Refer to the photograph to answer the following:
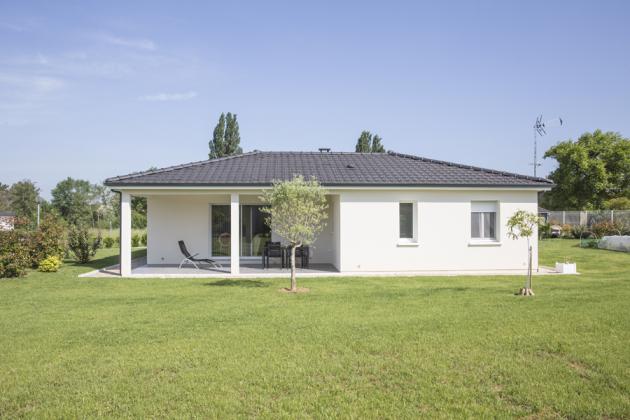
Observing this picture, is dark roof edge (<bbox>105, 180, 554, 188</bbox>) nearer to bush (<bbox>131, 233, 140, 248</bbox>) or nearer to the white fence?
the white fence

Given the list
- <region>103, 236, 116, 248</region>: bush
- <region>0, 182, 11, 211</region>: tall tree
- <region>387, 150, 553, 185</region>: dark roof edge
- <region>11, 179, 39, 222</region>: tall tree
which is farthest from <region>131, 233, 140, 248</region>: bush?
<region>0, 182, 11, 211</region>: tall tree

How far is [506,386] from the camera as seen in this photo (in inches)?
193

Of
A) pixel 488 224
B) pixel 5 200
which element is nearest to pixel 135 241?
pixel 488 224

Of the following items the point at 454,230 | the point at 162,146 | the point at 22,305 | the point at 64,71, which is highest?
the point at 64,71

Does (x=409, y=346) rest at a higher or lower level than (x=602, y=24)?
lower

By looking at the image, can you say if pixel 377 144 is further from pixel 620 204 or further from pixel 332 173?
pixel 620 204

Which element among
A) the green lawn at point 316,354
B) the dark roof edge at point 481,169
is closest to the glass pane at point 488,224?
the dark roof edge at point 481,169

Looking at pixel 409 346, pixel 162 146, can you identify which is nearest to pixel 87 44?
pixel 162 146

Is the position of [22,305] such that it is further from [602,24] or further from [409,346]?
[602,24]

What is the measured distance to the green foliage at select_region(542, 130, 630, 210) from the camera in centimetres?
4347

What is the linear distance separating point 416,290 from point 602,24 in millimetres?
12110

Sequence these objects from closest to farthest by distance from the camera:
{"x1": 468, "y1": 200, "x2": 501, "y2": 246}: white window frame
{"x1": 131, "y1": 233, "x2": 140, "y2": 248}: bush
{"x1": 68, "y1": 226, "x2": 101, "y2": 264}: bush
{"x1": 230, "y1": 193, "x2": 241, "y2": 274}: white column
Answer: {"x1": 230, "y1": 193, "x2": 241, "y2": 274}: white column, {"x1": 468, "y1": 200, "x2": 501, "y2": 246}: white window frame, {"x1": 68, "y1": 226, "x2": 101, "y2": 264}: bush, {"x1": 131, "y1": 233, "x2": 140, "y2": 248}: bush

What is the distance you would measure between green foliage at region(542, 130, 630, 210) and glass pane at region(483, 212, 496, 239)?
33.1m

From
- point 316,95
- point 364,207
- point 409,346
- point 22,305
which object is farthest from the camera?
point 316,95
